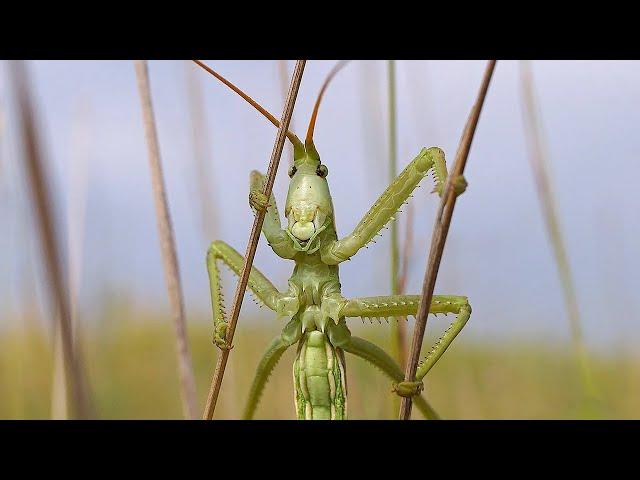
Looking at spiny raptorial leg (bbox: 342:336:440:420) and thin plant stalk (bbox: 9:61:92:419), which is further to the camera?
spiny raptorial leg (bbox: 342:336:440:420)

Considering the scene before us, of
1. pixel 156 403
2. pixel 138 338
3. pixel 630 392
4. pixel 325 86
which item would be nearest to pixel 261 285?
pixel 325 86

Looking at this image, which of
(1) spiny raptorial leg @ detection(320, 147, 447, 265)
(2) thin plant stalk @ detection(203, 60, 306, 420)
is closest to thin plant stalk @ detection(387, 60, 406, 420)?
(1) spiny raptorial leg @ detection(320, 147, 447, 265)

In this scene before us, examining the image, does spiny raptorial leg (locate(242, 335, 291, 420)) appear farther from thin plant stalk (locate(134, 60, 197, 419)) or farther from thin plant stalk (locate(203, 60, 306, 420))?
thin plant stalk (locate(203, 60, 306, 420))

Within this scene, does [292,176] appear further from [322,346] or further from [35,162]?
[35,162]

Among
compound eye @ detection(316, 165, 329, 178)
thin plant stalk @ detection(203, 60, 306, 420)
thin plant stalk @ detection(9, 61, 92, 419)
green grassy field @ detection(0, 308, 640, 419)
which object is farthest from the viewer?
green grassy field @ detection(0, 308, 640, 419)

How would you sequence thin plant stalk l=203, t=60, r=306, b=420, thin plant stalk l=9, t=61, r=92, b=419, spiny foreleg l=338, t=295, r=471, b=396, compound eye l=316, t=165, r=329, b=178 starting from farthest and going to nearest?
compound eye l=316, t=165, r=329, b=178 < spiny foreleg l=338, t=295, r=471, b=396 < thin plant stalk l=203, t=60, r=306, b=420 < thin plant stalk l=9, t=61, r=92, b=419

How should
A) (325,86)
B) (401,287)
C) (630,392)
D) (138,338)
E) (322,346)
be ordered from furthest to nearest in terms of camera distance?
(138,338) < (630,392) < (401,287) < (322,346) < (325,86)
